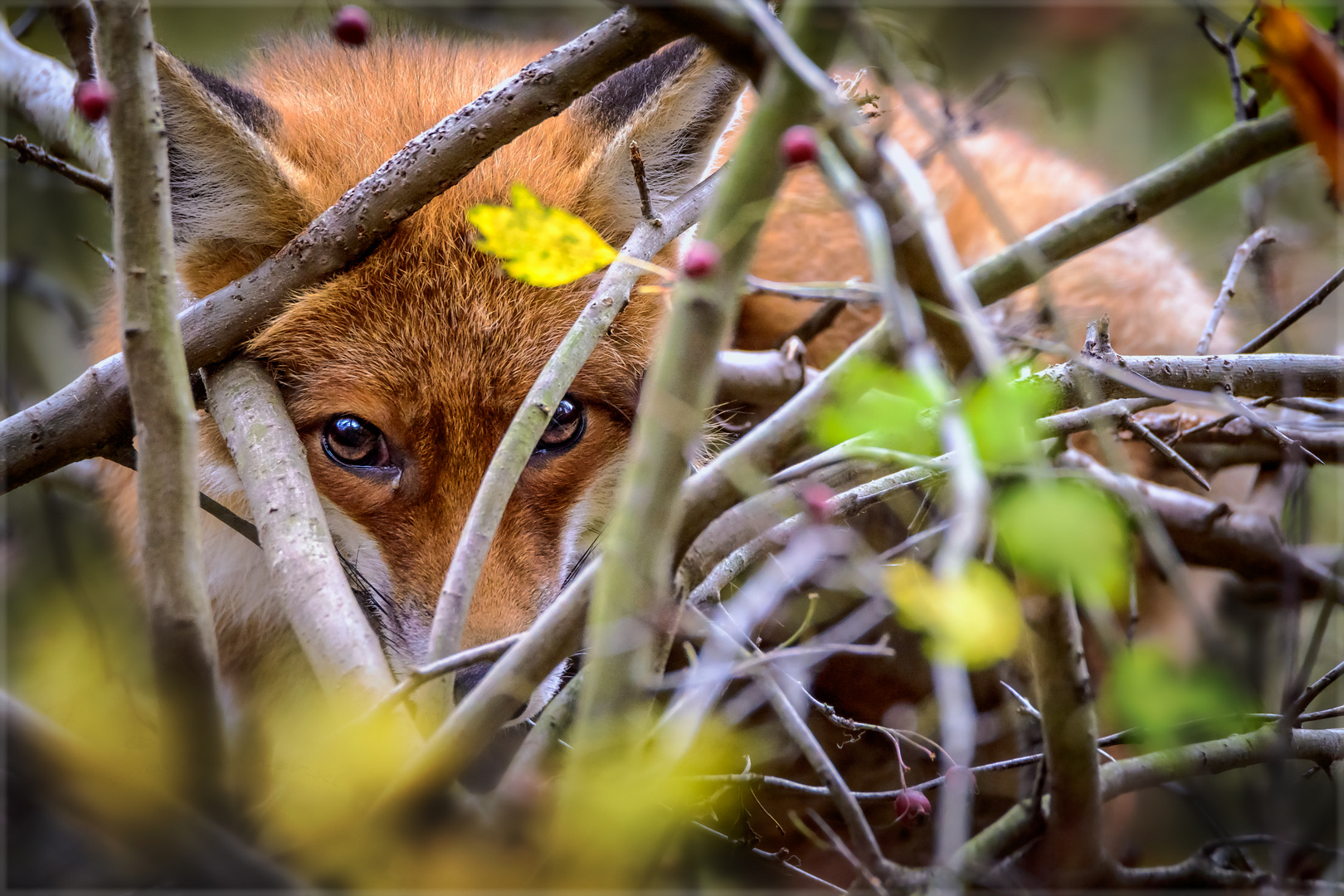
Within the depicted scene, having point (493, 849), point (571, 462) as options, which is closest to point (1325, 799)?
point (571, 462)

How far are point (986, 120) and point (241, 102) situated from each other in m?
2.67

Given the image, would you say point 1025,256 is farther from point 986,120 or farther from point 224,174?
point 224,174

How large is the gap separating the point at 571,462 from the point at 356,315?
0.90 m

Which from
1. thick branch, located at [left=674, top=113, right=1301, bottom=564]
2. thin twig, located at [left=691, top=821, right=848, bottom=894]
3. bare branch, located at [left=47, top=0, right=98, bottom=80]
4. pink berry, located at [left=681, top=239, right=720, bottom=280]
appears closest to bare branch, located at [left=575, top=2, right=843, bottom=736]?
pink berry, located at [left=681, top=239, right=720, bottom=280]

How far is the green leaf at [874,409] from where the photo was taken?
1621 millimetres

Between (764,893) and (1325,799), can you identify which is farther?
(1325,799)

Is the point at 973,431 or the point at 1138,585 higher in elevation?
the point at 973,431

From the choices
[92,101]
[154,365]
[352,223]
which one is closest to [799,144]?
[154,365]

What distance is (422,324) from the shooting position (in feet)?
10.9

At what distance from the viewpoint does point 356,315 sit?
3.30 meters

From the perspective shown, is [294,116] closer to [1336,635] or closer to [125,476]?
[125,476]

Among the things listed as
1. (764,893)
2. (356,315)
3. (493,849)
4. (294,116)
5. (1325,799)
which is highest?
(294,116)

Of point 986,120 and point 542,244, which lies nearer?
point 542,244

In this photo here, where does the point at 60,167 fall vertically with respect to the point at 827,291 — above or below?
above
